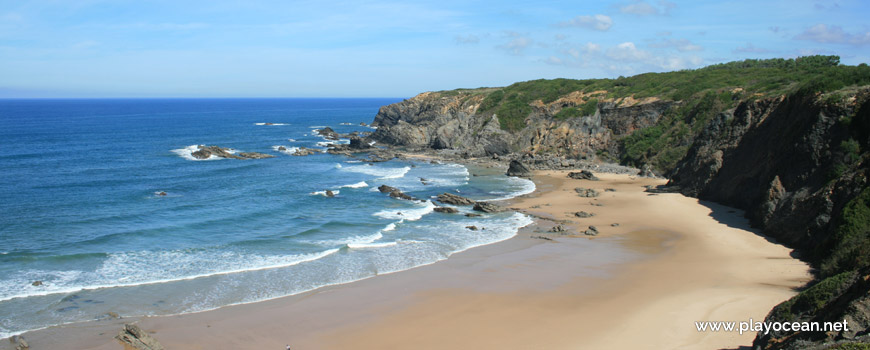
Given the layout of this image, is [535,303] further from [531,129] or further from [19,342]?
[531,129]

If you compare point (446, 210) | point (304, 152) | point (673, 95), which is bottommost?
point (446, 210)

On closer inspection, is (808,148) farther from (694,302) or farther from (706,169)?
(694,302)

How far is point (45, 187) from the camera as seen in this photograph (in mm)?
41688

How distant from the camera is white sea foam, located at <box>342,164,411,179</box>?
5235 centimetres

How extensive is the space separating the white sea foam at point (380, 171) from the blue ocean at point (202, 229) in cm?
31

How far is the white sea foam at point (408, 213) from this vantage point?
34.5 m

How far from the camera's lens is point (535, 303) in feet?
64.2

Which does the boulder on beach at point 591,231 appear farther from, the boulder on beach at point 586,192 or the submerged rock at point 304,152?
the submerged rock at point 304,152

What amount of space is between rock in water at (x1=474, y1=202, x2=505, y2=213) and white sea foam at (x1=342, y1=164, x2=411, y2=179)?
16394 millimetres

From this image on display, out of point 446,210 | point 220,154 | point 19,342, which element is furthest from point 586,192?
point 220,154

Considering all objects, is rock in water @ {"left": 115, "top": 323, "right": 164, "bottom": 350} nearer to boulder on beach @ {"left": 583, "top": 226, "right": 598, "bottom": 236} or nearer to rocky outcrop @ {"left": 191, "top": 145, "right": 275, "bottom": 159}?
boulder on beach @ {"left": 583, "top": 226, "right": 598, "bottom": 236}

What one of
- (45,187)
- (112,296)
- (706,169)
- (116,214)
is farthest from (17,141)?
(706,169)

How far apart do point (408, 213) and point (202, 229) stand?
12558mm

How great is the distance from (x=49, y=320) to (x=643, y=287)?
2134 centimetres
